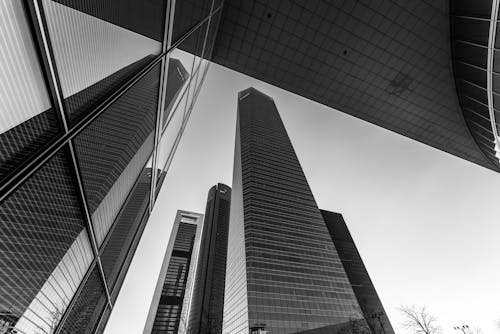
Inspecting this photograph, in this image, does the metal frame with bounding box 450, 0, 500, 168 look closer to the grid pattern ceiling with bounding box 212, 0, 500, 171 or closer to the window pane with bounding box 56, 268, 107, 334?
the grid pattern ceiling with bounding box 212, 0, 500, 171

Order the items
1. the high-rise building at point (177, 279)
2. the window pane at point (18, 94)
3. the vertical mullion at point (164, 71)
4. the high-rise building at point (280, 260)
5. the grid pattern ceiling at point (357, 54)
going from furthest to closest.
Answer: the high-rise building at point (177, 279)
the high-rise building at point (280, 260)
the grid pattern ceiling at point (357, 54)
the vertical mullion at point (164, 71)
the window pane at point (18, 94)

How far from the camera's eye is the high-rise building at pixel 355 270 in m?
74.7

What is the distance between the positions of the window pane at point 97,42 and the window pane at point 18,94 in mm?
373

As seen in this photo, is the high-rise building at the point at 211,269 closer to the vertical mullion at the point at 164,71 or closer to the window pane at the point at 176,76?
the vertical mullion at the point at 164,71

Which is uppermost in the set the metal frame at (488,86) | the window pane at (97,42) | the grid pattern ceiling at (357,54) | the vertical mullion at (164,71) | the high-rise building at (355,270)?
the high-rise building at (355,270)

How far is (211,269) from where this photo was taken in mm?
98312

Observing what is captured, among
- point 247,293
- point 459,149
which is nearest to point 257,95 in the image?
point 247,293

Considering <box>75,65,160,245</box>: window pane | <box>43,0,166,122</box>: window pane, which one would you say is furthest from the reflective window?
<box>43,0,166,122</box>: window pane

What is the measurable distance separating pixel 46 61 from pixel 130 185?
774cm

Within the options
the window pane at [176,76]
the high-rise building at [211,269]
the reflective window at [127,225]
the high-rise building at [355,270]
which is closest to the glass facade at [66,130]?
the window pane at [176,76]

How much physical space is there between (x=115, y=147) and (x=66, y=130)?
3.27 m

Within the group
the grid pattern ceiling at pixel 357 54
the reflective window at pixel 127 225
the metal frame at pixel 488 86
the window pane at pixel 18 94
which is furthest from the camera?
the grid pattern ceiling at pixel 357 54

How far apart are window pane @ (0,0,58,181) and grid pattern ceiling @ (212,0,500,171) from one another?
12797mm

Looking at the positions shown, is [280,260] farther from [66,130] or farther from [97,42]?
[97,42]
